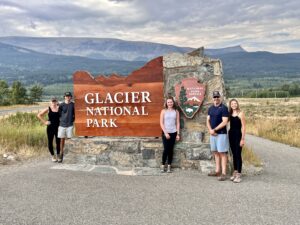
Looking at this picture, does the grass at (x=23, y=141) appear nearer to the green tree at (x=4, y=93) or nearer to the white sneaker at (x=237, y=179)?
the white sneaker at (x=237, y=179)

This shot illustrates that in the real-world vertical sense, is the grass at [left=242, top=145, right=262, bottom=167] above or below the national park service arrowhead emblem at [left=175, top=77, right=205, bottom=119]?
below

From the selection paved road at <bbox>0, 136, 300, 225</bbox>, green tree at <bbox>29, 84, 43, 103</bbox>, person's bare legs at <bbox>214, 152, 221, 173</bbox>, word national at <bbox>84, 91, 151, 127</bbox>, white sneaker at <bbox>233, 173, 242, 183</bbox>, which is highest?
green tree at <bbox>29, 84, 43, 103</bbox>

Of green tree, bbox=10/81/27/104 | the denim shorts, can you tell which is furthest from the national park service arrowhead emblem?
green tree, bbox=10/81/27/104

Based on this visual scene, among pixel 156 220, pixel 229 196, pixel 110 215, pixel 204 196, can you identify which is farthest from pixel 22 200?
pixel 229 196

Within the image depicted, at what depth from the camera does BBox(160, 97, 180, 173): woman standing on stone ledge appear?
716cm

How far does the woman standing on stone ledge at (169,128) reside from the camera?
282 inches

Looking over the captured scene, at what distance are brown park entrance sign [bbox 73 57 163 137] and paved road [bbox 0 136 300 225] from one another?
1.27 metres

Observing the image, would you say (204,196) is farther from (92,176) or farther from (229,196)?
(92,176)

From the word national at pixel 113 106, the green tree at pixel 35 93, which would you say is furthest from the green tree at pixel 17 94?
the word national at pixel 113 106

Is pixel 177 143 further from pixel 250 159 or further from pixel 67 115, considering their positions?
pixel 67 115

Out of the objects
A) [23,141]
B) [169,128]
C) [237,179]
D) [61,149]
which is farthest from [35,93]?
[237,179]

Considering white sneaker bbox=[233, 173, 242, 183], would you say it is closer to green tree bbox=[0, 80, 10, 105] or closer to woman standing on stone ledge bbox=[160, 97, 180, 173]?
woman standing on stone ledge bbox=[160, 97, 180, 173]

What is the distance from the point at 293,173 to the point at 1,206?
560cm

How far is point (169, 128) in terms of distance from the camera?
7.19m
